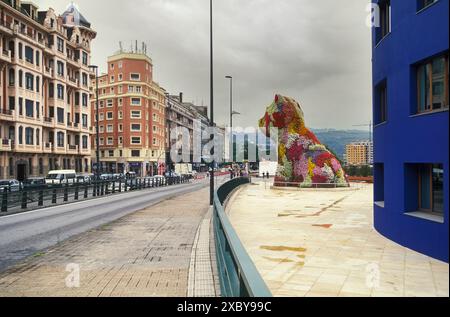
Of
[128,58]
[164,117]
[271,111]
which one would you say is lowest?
[271,111]

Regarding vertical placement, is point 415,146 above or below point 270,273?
above

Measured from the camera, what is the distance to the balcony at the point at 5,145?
3791cm

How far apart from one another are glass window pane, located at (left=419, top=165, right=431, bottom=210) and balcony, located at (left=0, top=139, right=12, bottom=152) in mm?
39560

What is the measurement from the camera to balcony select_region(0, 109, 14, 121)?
38562 millimetres

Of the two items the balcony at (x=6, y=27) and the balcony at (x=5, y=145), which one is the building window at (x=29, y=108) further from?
the balcony at (x=6, y=27)

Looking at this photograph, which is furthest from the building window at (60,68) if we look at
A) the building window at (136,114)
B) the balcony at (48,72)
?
the building window at (136,114)

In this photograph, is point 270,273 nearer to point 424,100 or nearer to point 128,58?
point 424,100

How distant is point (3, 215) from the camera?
1753 centimetres

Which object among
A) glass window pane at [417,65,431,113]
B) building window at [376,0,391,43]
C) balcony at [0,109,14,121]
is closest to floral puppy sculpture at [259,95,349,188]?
building window at [376,0,391,43]

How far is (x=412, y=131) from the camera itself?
28.4 ft

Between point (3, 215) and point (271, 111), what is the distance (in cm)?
2266

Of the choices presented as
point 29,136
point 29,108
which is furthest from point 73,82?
point 29,136

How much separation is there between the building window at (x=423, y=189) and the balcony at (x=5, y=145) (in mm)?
39316
